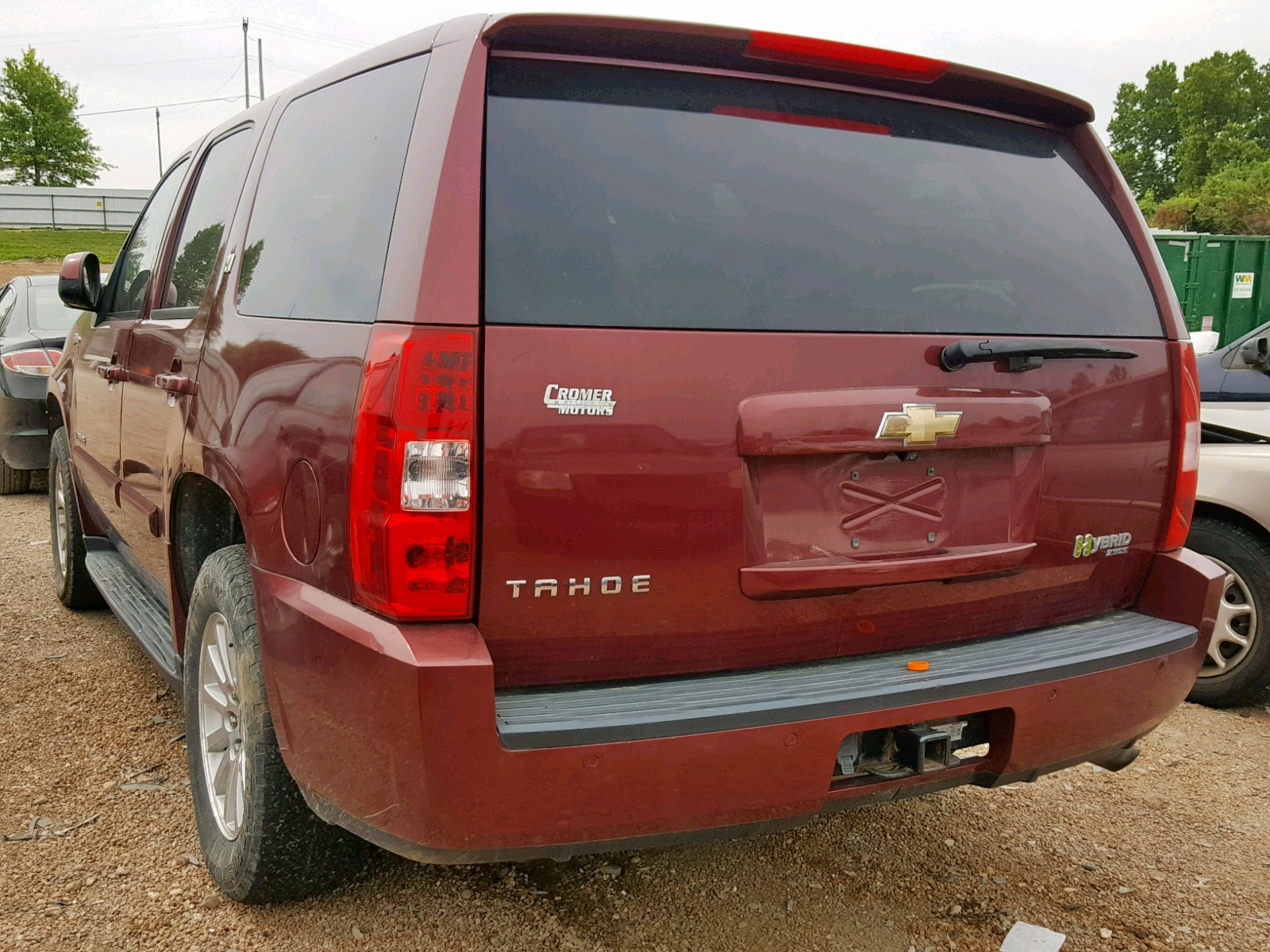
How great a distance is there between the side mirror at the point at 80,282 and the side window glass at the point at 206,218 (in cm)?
62

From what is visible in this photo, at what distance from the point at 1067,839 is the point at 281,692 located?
2.30m

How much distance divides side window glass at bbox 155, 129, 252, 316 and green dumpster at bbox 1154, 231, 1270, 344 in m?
14.8

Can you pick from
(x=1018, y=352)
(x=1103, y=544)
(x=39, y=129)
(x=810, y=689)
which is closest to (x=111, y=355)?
(x=810, y=689)

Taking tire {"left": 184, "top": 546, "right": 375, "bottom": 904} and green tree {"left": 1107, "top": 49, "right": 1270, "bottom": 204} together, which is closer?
tire {"left": 184, "top": 546, "right": 375, "bottom": 904}

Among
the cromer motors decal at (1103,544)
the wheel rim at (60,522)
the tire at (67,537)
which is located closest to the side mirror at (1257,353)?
the cromer motors decal at (1103,544)

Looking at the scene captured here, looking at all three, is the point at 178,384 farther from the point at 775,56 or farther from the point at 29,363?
the point at 29,363

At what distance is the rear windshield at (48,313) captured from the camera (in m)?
8.22

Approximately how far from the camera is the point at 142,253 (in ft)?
13.7

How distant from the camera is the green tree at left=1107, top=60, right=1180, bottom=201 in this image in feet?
271

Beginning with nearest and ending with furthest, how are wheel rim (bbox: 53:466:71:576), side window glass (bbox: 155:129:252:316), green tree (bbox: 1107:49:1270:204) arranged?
side window glass (bbox: 155:129:252:316) → wheel rim (bbox: 53:466:71:576) → green tree (bbox: 1107:49:1270:204)

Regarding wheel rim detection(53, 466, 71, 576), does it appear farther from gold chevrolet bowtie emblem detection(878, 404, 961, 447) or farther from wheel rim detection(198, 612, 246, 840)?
gold chevrolet bowtie emblem detection(878, 404, 961, 447)

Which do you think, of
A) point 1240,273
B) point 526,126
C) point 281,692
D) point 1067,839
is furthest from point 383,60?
point 1240,273

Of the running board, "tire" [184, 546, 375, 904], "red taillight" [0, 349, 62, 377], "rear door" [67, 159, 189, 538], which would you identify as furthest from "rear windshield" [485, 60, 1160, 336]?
"red taillight" [0, 349, 62, 377]

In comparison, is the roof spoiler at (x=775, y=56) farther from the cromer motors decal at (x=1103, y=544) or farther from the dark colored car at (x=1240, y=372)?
the dark colored car at (x=1240, y=372)
